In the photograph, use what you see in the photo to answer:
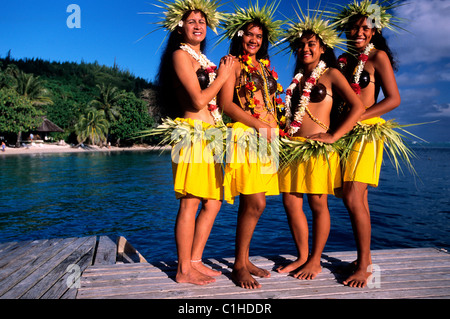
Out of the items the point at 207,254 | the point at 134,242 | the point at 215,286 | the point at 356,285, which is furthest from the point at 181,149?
the point at 134,242

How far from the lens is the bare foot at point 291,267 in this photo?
3.28 meters

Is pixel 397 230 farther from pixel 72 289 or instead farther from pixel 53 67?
pixel 53 67

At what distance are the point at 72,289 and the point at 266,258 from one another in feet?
5.86

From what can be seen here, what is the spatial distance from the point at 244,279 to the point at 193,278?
1.35 feet

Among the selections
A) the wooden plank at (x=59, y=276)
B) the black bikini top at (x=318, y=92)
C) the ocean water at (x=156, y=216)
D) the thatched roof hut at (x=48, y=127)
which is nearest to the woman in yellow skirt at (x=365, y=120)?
the black bikini top at (x=318, y=92)

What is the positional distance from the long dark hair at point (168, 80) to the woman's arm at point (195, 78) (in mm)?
144

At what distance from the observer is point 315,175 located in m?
3.20

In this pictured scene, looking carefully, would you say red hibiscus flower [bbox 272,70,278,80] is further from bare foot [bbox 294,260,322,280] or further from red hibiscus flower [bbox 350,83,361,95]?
bare foot [bbox 294,260,322,280]

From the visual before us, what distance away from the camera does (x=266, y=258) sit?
3.71 metres

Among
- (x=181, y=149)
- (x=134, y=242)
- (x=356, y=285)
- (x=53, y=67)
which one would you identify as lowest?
(x=134, y=242)

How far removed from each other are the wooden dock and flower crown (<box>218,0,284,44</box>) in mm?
2116

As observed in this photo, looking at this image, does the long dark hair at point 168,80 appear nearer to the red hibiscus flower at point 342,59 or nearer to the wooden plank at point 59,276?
the red hibiscus flower at point 342,59

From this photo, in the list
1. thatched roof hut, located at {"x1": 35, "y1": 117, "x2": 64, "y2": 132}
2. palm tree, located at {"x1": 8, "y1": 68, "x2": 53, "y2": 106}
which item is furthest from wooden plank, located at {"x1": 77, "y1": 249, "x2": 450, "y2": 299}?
thatched roof hut, located at {"x1": 35, "y1": 117, "x2": 64, "y2": 132}

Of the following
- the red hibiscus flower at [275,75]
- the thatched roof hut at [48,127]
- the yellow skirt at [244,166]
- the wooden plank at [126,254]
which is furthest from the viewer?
the thatched roof hut at [48,127]
